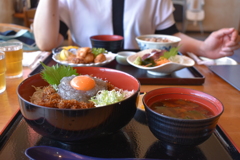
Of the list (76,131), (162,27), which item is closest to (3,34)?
(162,27)

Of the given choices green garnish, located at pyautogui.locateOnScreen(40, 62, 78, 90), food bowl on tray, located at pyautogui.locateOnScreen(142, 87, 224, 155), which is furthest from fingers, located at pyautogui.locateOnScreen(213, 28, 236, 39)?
green garnish, located at pyautogui.locateOnScreen(40, 62, 78, 90)

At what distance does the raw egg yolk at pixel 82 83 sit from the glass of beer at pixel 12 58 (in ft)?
2.24

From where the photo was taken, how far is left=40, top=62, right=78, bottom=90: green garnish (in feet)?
3.06

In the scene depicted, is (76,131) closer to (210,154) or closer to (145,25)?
(210,154)

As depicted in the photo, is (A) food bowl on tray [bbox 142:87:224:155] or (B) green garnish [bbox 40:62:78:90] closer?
(A) food bowl on tray [bbox 142:87:224:155]

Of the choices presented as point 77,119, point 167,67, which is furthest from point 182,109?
point 167,67

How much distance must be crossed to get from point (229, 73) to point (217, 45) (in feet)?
1.79

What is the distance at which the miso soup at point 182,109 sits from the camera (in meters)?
0.73

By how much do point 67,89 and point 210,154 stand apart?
54 cm

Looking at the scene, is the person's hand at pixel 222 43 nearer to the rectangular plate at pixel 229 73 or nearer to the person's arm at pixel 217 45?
the person's arm at pixel 217 45

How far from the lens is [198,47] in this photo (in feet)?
6.62

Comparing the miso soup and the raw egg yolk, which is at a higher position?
the raw egg yolk

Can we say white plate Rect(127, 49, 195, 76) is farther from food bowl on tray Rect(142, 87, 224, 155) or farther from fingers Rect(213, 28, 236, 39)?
fingers Rect(213, 28, 236, 39)

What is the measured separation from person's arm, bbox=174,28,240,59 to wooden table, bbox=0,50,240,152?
1.44 feet
